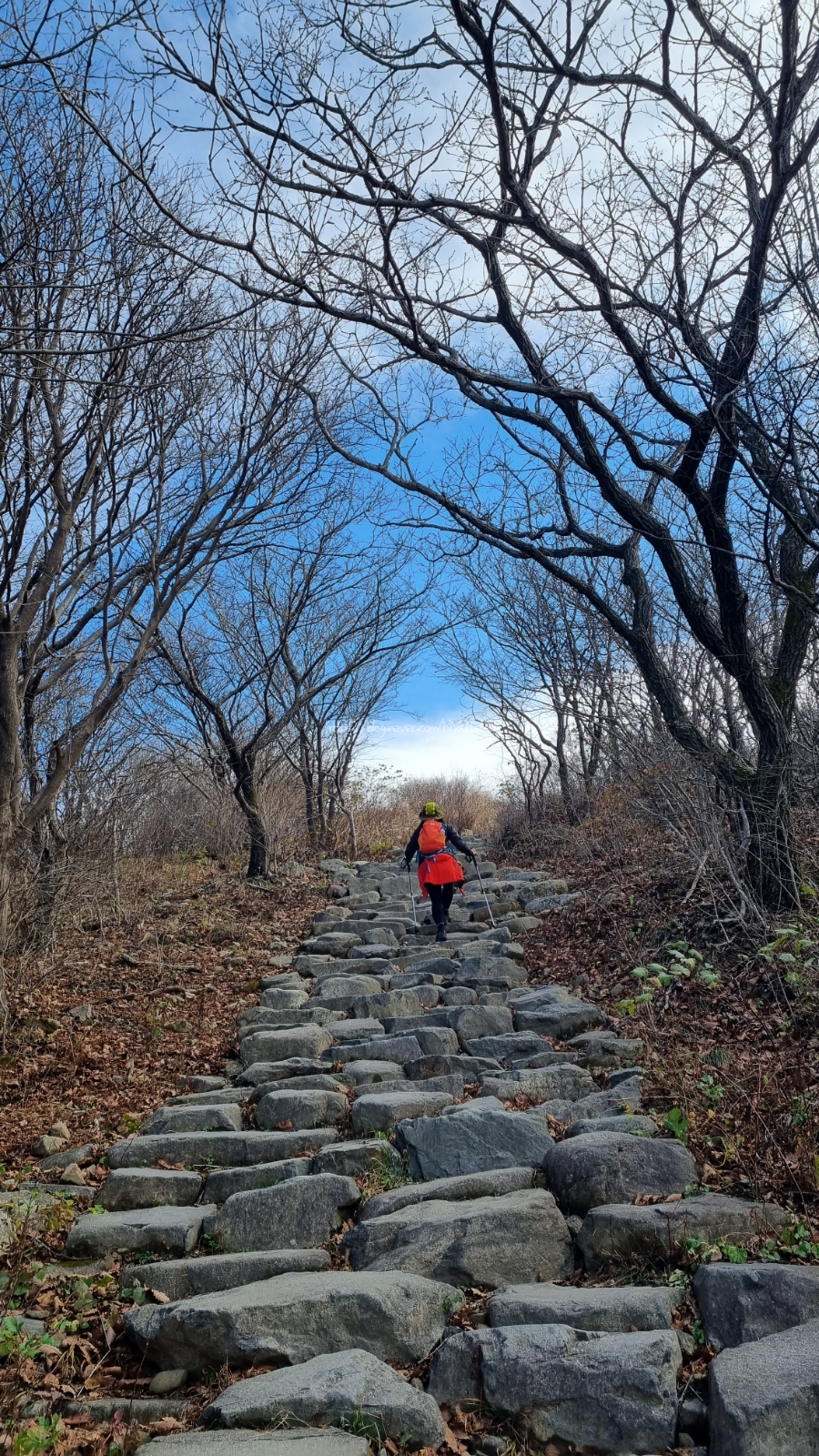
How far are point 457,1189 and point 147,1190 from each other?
189 cm

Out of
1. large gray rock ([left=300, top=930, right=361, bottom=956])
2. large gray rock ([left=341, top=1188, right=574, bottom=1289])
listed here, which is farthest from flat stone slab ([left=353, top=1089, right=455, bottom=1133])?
large gray rock ([left=300, top=930, right=361, bottom=956])

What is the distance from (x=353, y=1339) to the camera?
402 centimetres

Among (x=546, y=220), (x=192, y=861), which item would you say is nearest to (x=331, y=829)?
(x=192, y=861)

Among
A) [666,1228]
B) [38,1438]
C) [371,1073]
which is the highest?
[371,1073]

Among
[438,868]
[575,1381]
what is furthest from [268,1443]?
[438,868]

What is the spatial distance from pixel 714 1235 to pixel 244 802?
11.8 m

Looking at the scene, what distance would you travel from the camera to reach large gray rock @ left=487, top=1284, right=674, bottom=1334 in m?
3.90

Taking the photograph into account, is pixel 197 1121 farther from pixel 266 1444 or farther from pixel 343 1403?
pixel 266 1444

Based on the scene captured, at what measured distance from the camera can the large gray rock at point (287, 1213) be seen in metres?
5.15

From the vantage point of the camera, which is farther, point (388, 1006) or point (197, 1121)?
point (388, 1006)

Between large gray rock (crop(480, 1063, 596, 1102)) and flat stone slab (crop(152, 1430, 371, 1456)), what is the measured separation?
3.31 m

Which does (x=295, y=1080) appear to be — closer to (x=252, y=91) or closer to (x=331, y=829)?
(x=252, y=91)

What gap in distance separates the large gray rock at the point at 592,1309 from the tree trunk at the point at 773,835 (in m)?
4.82

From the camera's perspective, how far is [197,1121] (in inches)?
263
